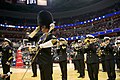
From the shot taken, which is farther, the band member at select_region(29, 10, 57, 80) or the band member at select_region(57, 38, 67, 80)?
the band member at select_region(57, 38, 67, 80)

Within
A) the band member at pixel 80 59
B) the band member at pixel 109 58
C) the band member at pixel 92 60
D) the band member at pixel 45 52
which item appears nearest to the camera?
the band member at pixel 45 52

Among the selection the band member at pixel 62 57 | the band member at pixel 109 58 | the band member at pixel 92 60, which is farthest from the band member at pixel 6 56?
the band member at pixel 109 58

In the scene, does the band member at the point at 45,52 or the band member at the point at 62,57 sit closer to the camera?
Result: the band member at the point at 45,52

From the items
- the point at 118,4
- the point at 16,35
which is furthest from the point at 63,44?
the point at 16,35

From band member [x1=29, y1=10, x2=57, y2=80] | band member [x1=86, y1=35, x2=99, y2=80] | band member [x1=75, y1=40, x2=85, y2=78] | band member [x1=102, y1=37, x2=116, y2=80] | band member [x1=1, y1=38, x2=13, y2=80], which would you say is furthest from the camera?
band member [x1=75, y1=40, x2=85, y2=78]

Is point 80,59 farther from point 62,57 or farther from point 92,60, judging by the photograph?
point 92,60

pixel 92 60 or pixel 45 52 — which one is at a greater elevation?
pixel 45 52

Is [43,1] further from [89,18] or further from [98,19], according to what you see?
[98,19]

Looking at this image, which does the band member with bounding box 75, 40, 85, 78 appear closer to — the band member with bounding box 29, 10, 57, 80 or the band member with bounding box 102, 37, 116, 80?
the band member with bounding box 102, 37, 116, 80

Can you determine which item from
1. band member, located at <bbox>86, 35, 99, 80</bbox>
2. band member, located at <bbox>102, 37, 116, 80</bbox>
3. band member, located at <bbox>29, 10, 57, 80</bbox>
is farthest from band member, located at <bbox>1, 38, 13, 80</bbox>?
band member, located at <bbox>29, 10, 57, 80</bbox>

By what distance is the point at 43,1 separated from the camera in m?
47.5

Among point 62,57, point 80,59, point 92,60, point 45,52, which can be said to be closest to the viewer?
point 45,52

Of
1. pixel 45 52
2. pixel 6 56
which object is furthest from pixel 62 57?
pixel 45 52

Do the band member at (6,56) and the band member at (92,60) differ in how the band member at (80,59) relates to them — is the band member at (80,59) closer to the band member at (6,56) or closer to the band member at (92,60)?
the band member at (92,60)
